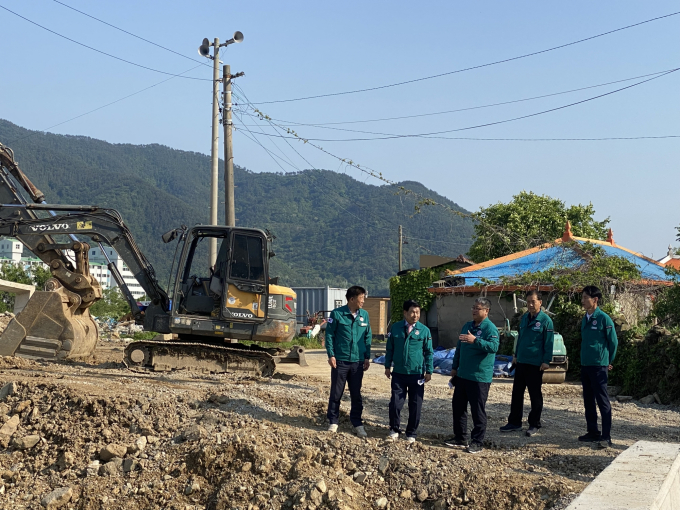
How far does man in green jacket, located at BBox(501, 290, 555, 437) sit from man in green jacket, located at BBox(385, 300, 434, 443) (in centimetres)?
155

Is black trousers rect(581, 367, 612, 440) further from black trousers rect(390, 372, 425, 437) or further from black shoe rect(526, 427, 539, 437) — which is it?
black trousers rect(390, 372, 425, 437)

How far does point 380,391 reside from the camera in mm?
12406

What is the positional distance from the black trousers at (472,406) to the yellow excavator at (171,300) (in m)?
5.77

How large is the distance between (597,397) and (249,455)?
400cm

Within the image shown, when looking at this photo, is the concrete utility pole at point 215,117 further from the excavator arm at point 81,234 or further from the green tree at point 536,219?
the green tree at point 536,219

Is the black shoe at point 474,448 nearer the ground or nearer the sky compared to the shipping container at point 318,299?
nearer the ground

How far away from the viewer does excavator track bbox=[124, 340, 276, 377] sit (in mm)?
12945

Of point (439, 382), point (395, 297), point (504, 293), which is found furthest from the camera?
point (395, 297)

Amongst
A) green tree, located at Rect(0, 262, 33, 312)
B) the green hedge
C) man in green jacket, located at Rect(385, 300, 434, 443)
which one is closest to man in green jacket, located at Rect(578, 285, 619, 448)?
man in green jacket, located at Rect(385, 300, 434, 443)

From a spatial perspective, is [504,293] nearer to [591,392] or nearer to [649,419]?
[649,419]

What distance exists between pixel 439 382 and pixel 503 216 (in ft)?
76.5

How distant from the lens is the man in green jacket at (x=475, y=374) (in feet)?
25.1

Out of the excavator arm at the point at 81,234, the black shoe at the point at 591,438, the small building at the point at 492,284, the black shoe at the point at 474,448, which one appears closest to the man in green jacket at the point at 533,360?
the black shoe at the point at 591,438

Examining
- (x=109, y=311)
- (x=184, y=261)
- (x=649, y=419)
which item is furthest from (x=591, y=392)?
(x=109, y=311)
